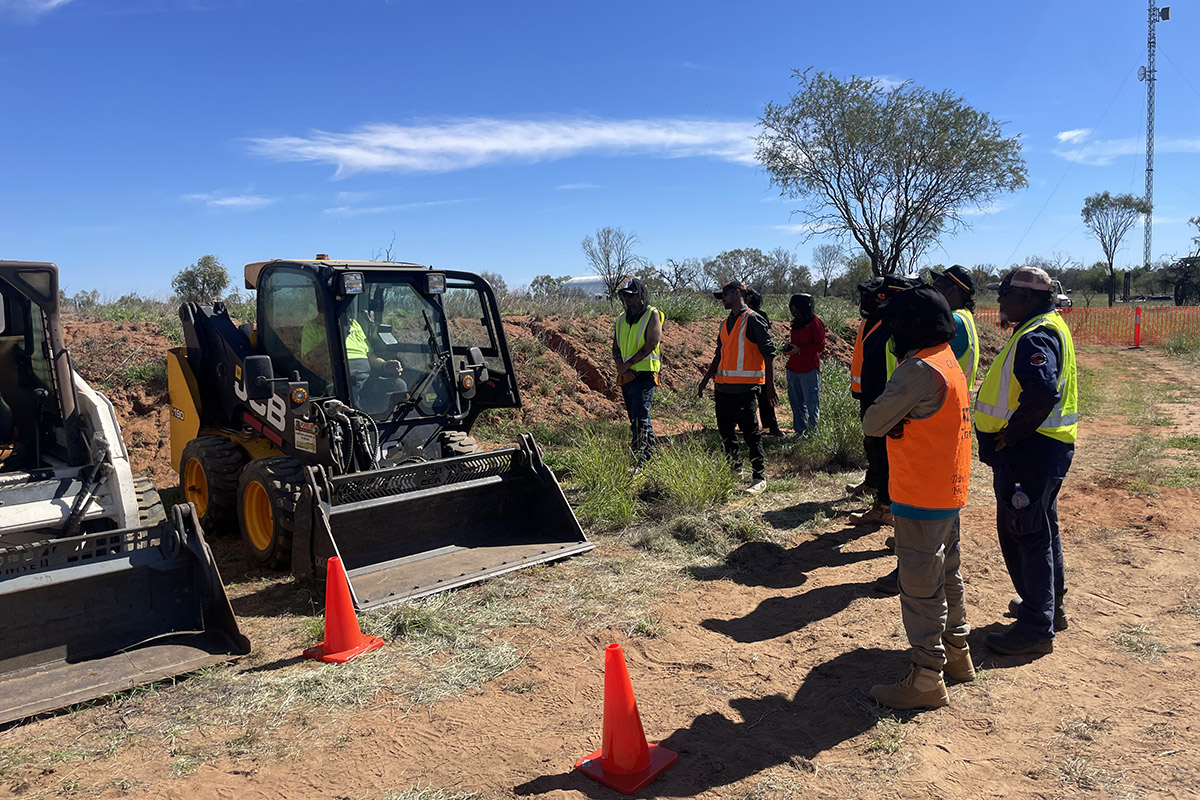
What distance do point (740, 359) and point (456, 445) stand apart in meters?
2.87

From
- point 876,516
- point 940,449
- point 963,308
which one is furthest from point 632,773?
point 963,308

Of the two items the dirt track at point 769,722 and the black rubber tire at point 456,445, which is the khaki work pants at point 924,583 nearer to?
the dirt track at point 769,722

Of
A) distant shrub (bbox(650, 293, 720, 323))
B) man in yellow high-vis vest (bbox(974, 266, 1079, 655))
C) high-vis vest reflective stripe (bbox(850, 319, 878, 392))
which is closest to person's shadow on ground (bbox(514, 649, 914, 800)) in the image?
man in yellow high-vis vest (bbox(974, 266, 1079, 655))

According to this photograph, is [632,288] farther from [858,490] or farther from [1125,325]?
[1125,325]

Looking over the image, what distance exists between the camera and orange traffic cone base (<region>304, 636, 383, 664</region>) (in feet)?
14.7

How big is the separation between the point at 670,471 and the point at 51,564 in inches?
186

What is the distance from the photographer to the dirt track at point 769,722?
3326 millimetres

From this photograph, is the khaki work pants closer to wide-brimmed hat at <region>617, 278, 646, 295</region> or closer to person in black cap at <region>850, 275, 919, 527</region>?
person in black cap at <region>850, 275, 919, 527</region>

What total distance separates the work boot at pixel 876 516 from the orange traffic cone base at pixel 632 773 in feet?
12.3

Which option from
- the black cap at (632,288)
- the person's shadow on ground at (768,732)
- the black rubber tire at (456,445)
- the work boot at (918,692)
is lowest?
the person's shadow on ground at (768,732)

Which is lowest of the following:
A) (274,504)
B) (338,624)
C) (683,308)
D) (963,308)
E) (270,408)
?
(338,624)

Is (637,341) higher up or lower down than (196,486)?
higher up

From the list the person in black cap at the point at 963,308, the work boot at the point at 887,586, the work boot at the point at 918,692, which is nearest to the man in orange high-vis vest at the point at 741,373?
the person in black cap at the point at 963,308

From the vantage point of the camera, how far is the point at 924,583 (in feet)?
12.3
